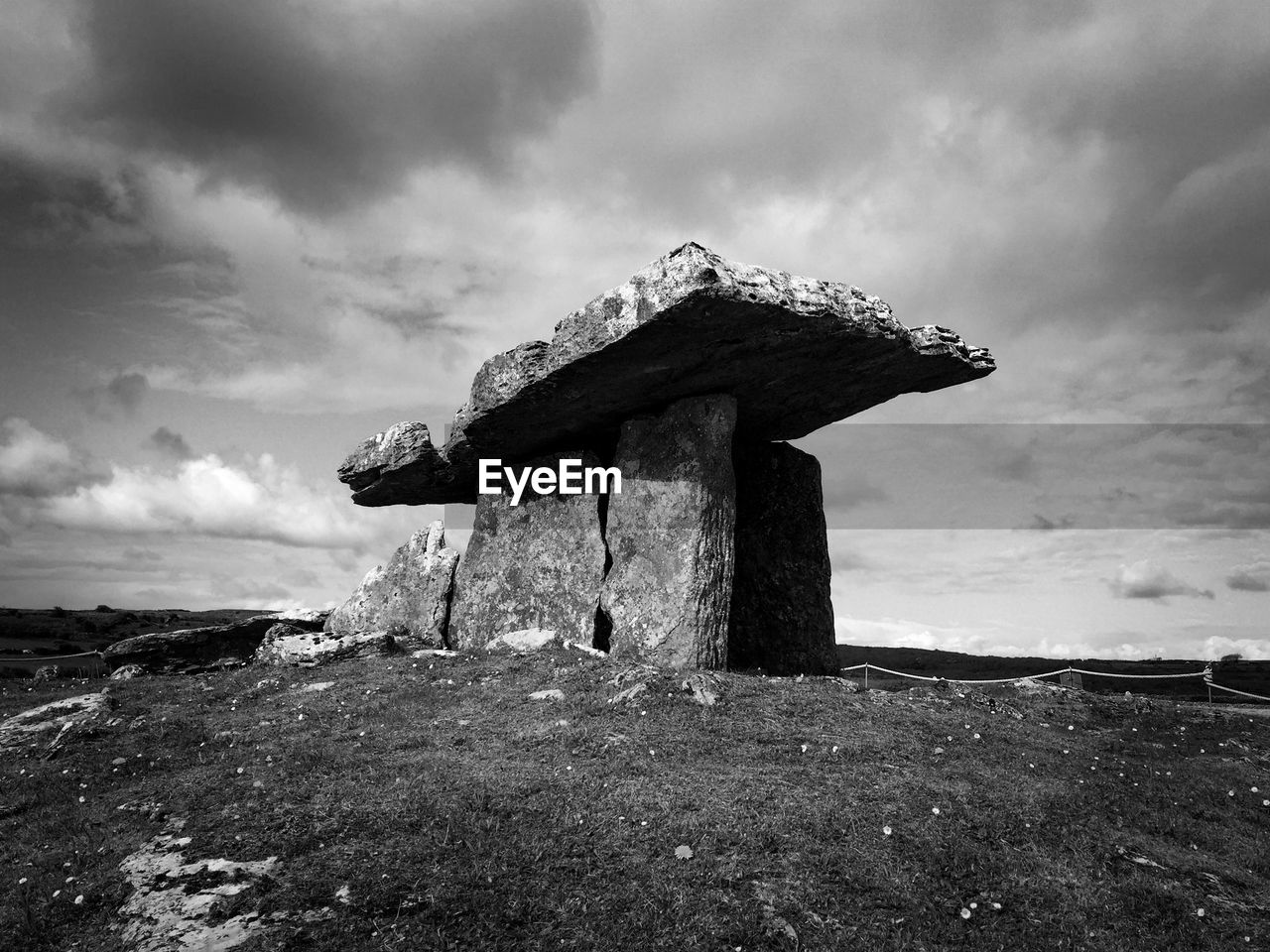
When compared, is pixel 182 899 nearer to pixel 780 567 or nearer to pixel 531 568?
pixel 531 568

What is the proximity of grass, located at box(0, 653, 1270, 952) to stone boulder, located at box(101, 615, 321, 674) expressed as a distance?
7034 mm

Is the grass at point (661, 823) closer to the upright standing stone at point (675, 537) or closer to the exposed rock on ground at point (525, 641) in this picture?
the upright standing stone at point (675, 537)

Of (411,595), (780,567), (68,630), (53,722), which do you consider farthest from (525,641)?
(68,630)

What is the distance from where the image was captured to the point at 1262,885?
8.12 metres

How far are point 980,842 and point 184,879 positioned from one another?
696 centimetres

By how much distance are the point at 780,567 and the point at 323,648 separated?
32.2ft

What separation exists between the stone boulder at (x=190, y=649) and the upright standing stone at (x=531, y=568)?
548 centimetres

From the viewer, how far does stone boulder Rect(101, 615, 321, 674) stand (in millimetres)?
19250

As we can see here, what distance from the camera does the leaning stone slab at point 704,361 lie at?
13.2 meters

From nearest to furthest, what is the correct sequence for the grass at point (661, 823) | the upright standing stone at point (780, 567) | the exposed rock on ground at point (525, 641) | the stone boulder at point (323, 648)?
1. the grass at point (661, 823)
2. the exposed rock on ground at point (525, 641)
3. the stone boulder at point (323, 648)
4. the upright standing stone at point (780, 567)

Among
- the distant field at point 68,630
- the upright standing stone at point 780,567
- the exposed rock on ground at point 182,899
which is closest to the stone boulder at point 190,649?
the distant field at point 68,630

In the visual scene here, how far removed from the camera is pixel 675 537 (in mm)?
15672

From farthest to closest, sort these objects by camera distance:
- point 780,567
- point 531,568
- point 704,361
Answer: point 780,567, point 531,568, point 704,361

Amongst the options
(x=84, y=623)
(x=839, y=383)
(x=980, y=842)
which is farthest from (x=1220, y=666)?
(x=84, y=623)
